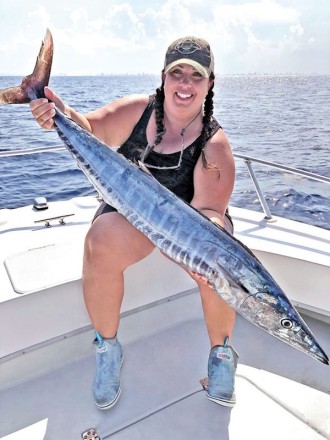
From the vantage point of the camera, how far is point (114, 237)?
1.80 metres

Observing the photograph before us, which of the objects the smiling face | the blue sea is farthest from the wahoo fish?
the blue sea

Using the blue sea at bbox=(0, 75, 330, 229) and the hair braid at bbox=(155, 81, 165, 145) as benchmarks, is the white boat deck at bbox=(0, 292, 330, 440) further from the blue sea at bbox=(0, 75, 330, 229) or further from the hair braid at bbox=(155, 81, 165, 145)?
the blue sea at bbox=(0, 75, 330, 229)

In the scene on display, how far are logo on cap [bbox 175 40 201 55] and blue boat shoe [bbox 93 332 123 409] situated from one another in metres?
1.24

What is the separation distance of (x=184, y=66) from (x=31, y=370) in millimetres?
1528

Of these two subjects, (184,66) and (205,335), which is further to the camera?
(205,335)

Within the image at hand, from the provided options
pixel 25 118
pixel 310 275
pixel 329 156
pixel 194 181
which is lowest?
pixel 329 156

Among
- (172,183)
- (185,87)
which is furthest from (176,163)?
(185,87)

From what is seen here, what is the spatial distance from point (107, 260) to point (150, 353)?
67cm

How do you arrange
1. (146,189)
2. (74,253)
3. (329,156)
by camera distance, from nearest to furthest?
(146,189)
(74,253)
(329,156)

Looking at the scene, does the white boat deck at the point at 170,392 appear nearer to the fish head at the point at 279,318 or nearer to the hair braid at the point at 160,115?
the fish head at the point at 279,318

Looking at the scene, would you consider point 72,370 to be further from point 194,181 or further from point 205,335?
point 194,181

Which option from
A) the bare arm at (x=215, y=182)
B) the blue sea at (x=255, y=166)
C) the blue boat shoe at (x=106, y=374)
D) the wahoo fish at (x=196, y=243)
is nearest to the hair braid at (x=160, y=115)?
the bare arm at (x=215, y=182)

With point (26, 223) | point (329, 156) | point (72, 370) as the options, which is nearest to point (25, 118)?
point (329, 156)

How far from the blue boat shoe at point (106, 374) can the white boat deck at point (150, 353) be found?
5cm
